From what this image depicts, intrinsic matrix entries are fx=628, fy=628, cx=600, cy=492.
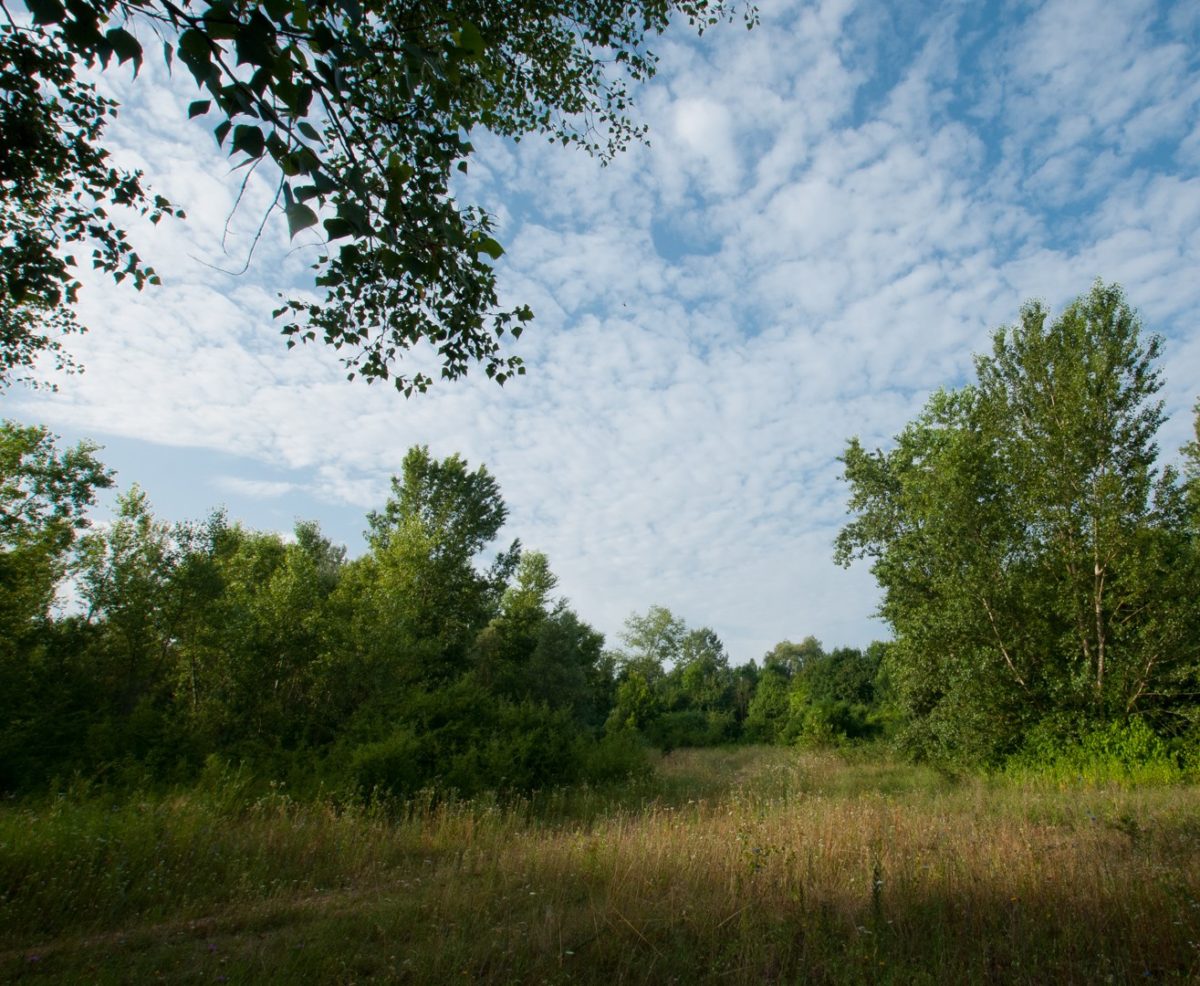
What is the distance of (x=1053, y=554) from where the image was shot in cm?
1514

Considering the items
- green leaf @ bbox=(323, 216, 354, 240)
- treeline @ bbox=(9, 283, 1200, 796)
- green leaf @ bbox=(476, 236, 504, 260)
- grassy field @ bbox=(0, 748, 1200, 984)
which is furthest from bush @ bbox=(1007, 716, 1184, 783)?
green leaf @ bbox=(323, 216, 354, 240)

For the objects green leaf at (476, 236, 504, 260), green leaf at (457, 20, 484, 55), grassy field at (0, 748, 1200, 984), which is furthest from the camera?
grassy field at (0, 748, 1200, 984)

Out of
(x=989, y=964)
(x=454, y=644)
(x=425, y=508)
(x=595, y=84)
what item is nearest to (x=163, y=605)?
(x=454, y=644)

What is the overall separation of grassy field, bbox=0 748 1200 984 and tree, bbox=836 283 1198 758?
6.52 metres

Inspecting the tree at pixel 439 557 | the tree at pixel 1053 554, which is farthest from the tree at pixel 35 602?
the tree at pixel 1053 554

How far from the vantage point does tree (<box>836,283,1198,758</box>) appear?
13.9 meters

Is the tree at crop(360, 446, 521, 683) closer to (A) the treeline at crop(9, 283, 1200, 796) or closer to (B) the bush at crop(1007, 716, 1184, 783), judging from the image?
(A) the treeline at crop(9, 283, 1200, 796)

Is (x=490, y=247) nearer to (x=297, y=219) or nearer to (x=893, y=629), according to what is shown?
(x=297, y=219)

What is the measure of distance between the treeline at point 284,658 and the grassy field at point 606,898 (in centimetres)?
450

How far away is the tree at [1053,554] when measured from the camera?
13883 millimetres

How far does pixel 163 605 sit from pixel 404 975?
19.8m

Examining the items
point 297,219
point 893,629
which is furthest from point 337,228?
point 893,629

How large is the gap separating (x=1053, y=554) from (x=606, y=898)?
1476cm

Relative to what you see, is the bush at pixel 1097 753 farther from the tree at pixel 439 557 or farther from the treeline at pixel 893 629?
the tree at pixel 439 557
